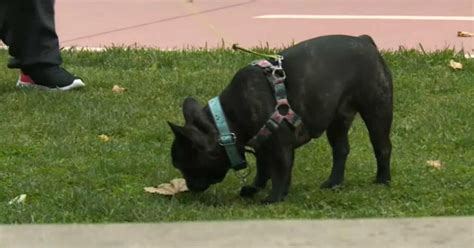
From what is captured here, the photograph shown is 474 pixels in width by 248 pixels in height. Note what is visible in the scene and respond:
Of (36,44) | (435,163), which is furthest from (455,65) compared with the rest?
(36,44)

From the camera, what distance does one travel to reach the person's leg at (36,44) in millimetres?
6930

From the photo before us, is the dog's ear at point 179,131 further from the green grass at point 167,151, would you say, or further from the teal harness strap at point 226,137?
the green grass at point 167,151

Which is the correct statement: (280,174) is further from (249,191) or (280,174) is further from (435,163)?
(435,163)

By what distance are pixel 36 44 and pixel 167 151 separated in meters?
2.08

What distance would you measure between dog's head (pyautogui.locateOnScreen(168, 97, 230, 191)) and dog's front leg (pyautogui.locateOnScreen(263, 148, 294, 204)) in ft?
0.74

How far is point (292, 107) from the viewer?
4398 millimetres

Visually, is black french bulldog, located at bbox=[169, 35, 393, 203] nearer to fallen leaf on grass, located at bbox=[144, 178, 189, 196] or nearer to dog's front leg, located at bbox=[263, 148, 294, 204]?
dog's front leg, located at bbox=[263, 148, 294, 204]

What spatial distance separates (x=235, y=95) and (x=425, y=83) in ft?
9.51

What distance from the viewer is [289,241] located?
3904mm

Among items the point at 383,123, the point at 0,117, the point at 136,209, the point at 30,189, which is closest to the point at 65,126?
the point at 0,117

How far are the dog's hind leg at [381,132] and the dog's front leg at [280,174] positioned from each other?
1.53ft

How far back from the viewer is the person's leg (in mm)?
6930

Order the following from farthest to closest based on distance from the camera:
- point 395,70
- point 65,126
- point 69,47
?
point 69,47, point 395,70, point 65,126

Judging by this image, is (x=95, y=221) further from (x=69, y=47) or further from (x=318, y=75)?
(x=69, y=47)
